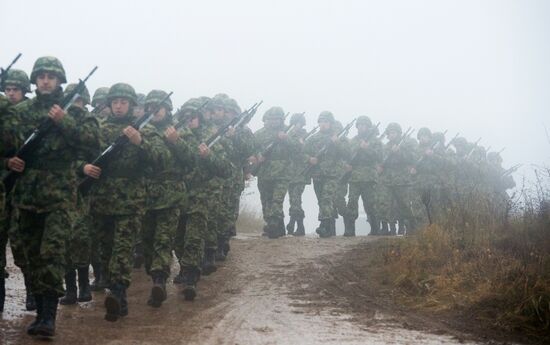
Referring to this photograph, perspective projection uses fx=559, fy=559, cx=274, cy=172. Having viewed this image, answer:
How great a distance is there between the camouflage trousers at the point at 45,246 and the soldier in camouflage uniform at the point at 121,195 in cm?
82

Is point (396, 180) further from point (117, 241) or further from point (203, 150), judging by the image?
point (117, 241)

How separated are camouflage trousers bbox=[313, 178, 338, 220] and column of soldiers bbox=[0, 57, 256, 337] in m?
4.57

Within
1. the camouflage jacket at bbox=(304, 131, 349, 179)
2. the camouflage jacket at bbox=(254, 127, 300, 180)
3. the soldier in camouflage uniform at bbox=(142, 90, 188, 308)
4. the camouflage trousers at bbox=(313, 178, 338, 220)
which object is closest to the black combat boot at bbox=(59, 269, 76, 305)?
the soldier in camouflage uniform at bbox=(142, 90, 188, 308)

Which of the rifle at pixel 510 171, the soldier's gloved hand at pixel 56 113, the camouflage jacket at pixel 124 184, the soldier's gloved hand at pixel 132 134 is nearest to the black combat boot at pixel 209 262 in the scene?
the camouflage jacket at pixel 124 184

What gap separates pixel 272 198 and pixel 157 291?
623cm

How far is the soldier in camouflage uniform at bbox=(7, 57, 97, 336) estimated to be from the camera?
4.95 m

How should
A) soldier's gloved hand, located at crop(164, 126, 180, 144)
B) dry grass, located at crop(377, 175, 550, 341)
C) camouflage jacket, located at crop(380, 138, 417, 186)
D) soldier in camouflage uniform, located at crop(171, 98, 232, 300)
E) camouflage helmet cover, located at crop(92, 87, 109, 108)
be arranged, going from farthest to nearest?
camouflage jacket, located at crop(380, 138, 417, 186) → camouflage helmet cover, located at crop(92, 87, 109, 108) → soldier in camouflage uniform, located at crop(171, 98, 232, 300) → soldier's gloved hand, located at crop(164, 126, 180, 144) → dry grass, located at crop(377, 175, 550, 341)

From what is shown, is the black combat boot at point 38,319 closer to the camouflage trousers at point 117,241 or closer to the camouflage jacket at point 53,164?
the camouflage jacket at point 53,164

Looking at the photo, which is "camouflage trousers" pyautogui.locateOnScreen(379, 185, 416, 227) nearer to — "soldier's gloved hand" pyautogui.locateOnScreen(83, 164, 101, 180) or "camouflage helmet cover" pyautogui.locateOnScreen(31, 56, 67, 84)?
"soldier's gloved hand" pyautogui.locateOnScreen(83, 164, 101, 180)

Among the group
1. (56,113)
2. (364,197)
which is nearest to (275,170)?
(364,197)

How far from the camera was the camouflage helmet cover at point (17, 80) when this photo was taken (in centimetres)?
676

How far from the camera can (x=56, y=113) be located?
16.7 ft

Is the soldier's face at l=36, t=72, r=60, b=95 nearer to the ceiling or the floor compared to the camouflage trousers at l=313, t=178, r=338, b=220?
nearer to the ceiling

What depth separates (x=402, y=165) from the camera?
14.2m
